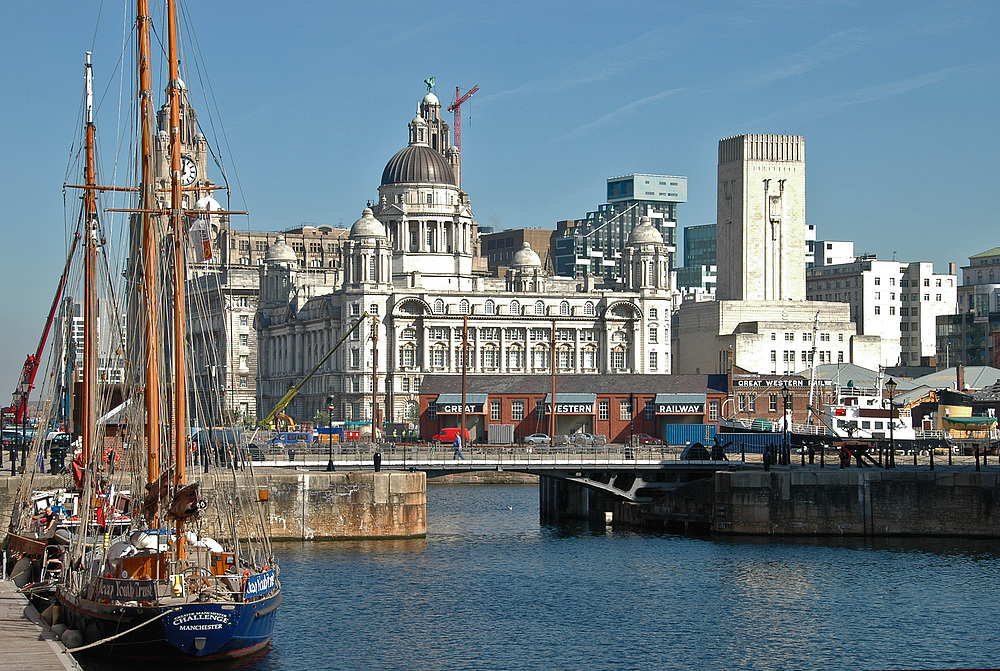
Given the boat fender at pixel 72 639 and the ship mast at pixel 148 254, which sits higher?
the ship mast at pixel 148 254

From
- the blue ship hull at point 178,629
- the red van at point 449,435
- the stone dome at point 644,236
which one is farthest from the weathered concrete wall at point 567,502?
the stone dome at point 644,236

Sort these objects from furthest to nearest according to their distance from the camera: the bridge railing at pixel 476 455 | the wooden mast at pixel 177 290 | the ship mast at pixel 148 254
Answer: the bridge railing at pixel 476 455
the ship mast at pixel 148 254
the wooden mast at pixel 177 290

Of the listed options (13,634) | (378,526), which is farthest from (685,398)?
(13,634)

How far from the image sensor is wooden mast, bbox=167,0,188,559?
4925cm

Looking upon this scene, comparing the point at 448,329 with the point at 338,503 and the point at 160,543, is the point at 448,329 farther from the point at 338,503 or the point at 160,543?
the point at 160,543

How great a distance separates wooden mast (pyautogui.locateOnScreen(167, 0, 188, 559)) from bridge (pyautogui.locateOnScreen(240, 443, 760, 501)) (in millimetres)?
33018

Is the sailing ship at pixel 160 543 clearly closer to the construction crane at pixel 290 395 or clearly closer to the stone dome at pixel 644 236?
the construction crane at pixel 290 395

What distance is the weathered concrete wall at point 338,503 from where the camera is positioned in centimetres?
7631

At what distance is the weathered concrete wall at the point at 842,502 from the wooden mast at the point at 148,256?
121 ft

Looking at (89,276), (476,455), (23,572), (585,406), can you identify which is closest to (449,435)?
(585,406)

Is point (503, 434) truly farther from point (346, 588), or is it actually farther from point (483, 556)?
point (346, 588)

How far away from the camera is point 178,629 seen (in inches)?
1837

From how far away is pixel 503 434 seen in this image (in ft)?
479

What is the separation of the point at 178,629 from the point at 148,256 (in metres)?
12.6
